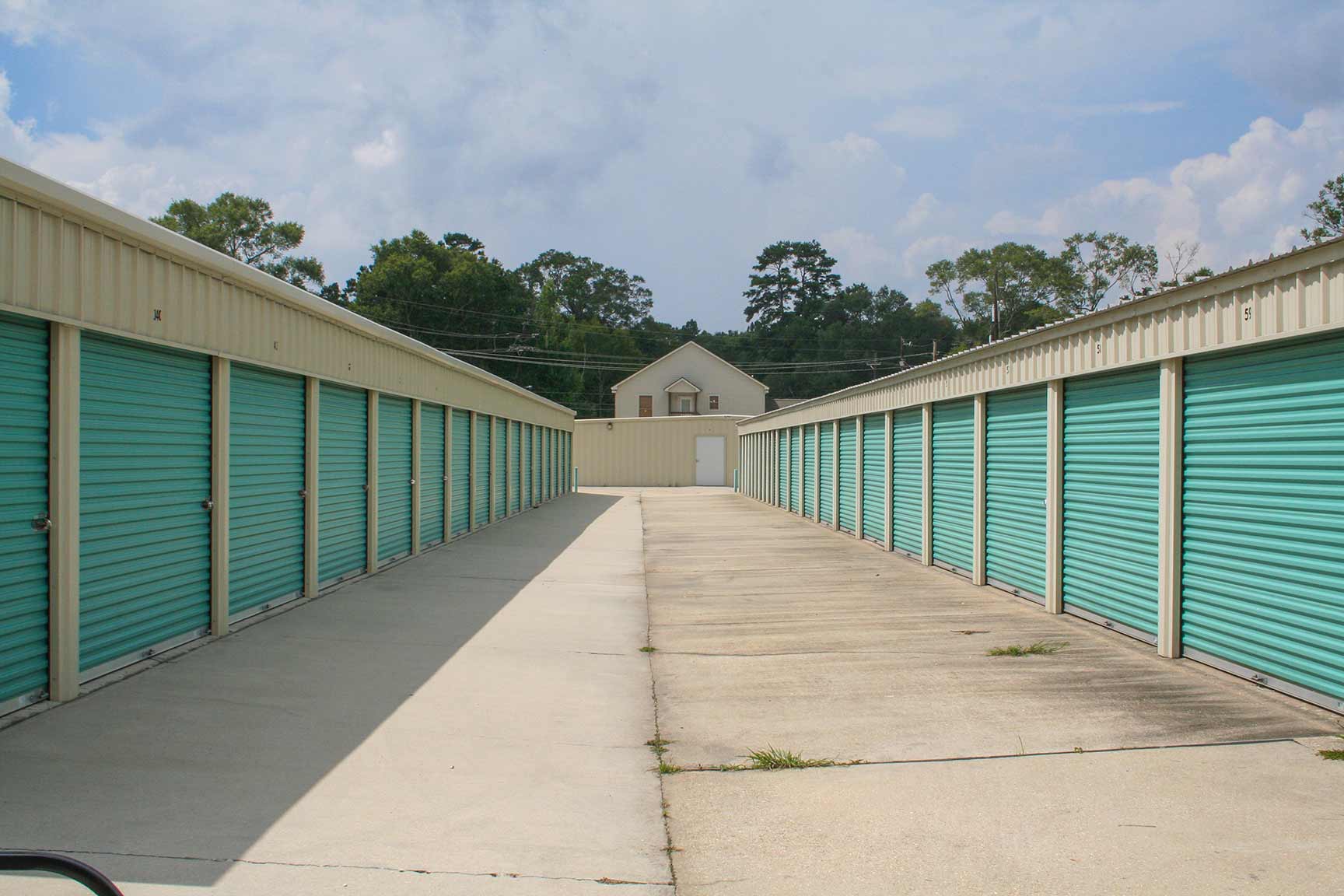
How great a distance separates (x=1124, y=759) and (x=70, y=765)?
522 cm

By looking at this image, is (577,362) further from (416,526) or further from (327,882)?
(327,882)

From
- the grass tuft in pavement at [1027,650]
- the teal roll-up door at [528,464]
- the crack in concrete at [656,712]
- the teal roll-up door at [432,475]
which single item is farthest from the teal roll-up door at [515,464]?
the grass tuft in pavement at [1027,650]

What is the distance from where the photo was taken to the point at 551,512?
23703 mm

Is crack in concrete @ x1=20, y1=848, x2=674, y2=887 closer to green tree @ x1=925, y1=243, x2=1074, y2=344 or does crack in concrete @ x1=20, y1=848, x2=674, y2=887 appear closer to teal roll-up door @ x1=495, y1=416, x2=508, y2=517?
teal roll-up door @ x1=495, y1=416, x2=508, y2=517

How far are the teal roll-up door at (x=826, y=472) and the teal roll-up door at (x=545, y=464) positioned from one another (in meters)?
10.1

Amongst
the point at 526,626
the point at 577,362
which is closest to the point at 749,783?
the point at 526,626

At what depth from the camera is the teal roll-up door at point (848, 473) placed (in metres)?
17.3

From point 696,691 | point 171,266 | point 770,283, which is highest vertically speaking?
point 770,283

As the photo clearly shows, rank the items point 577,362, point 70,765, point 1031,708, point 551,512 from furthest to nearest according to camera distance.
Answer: point 577,362, point 551,512, point 1031,708, point 70,765

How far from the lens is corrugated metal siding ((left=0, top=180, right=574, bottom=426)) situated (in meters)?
5.19

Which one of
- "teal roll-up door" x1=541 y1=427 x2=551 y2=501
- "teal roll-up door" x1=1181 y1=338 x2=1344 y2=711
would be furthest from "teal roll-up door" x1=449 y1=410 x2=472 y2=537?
"teal roll-up door" x1=1181 y1=338 x2=1344 y2=711

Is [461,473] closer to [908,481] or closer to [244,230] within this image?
[908,481]

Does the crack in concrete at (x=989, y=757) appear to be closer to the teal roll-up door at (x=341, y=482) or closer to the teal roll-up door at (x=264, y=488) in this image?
the teal roll-up door at (x=264, y=488)

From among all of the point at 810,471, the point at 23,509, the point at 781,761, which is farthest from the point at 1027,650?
the point at 810,471
